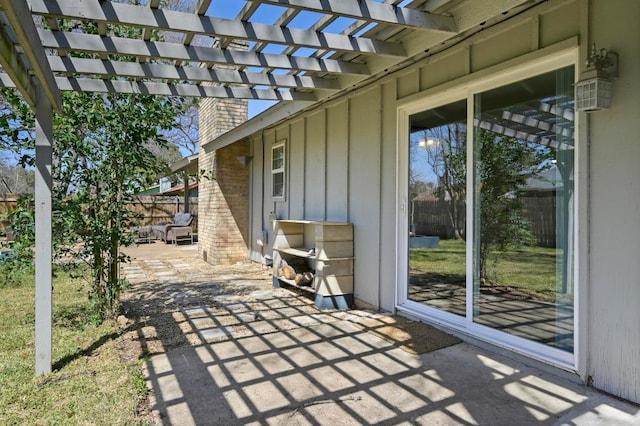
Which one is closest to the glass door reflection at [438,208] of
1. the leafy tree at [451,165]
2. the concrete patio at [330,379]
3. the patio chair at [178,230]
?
the leafy tree at [451,165]

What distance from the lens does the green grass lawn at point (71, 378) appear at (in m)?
2.46

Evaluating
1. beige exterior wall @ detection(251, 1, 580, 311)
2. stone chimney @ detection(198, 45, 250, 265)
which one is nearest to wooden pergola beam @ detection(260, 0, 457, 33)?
beige exterior wall @ detection(251, 1, 580, 311)

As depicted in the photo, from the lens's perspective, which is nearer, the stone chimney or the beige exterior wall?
the beige exterior wall

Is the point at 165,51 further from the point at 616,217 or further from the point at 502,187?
the point at 616,217

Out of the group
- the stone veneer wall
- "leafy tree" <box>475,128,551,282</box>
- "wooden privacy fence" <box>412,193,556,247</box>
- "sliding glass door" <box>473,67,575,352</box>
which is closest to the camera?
"sliding glass door" <box>473,67,575,352</box>

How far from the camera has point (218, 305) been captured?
5090 millimetres

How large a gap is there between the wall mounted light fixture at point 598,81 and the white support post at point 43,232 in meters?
3.68

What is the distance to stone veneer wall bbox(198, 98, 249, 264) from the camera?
862 cm

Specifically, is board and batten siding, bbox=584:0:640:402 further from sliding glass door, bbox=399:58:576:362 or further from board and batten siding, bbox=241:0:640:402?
sliding glass door, bbox=399:58:576:362

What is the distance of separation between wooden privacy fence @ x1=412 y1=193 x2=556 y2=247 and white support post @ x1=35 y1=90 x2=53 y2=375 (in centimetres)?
326

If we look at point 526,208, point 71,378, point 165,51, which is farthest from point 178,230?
point 526,208

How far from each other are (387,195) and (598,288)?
2317 mm

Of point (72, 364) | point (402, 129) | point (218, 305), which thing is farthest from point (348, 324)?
point (72, 364)

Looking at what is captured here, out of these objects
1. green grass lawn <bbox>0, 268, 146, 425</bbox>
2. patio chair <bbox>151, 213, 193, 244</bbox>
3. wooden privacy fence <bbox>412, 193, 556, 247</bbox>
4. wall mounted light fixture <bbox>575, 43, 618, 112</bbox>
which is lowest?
green grass lawn <bbox>0, 268, 146, 425</bbox>
